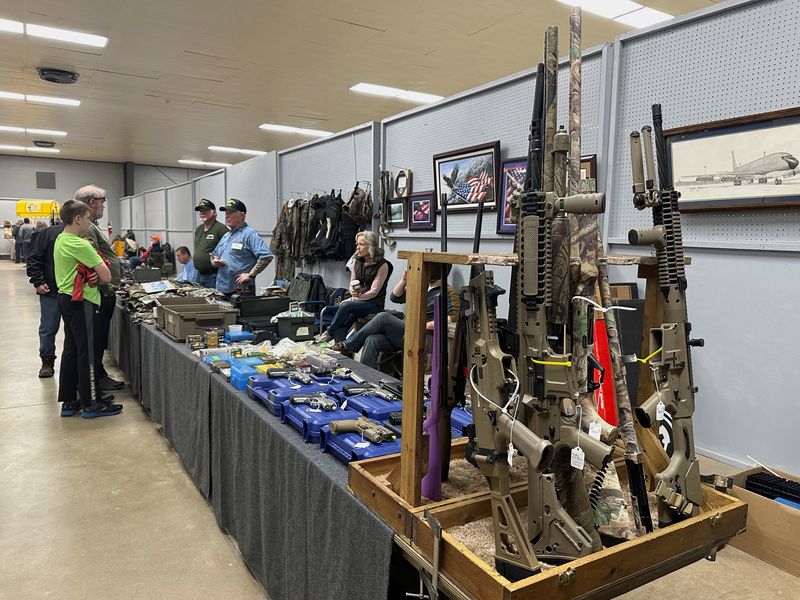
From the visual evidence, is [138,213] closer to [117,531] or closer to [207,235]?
[207,235]

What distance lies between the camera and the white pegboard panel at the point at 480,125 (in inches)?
121

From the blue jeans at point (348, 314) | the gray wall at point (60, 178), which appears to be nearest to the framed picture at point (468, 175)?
the blue jeans at point (348, 314)

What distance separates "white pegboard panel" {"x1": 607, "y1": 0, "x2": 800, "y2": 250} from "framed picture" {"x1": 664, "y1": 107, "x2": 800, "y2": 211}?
0.06m

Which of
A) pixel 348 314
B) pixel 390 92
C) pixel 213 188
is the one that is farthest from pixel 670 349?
pixel 213 188

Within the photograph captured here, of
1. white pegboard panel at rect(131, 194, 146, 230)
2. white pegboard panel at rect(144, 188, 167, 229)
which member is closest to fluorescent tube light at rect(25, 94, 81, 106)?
white pegboard panel at rect(144, 188, 167, 229)

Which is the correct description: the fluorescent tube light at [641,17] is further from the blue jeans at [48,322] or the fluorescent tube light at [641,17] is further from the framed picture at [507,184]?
the blue jeans at [48,322]

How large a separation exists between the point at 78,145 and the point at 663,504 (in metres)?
16.1

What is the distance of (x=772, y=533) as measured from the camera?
6.53 ft

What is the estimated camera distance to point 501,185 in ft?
11.9

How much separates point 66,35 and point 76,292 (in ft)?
12.9

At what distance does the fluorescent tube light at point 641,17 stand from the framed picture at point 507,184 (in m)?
2.68

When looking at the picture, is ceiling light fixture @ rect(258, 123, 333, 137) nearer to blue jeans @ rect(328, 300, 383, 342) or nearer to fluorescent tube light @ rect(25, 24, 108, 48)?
fluorescent tube light @ rect(25, 24, 108, 48)

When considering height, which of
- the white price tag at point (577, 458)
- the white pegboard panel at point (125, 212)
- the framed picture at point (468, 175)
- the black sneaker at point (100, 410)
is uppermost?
the white pegboard panel at point (125, 212)

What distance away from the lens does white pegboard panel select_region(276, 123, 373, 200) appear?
207 inches
